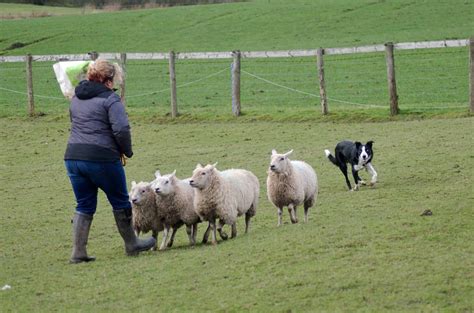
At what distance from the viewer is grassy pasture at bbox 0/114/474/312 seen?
8406 mm

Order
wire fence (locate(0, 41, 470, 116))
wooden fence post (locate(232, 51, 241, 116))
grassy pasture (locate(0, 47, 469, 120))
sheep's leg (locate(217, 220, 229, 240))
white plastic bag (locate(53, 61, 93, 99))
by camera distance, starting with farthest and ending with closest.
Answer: wire fence (locate(0, 41, 470, 116)) → grassy pasture (locate(0, 47, 469, 120)) → wooden fence post (locate(232, 51, 241, 116)) → sheep's leg (locate(217, 220, 229, 240)) → white plastic bag (locate(53, 61, 93, 99))

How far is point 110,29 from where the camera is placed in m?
53.8

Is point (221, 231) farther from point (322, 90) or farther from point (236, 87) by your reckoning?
point (236, 87)

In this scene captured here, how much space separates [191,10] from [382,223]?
4825cm

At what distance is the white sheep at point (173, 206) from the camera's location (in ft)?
38.9

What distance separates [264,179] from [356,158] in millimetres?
1781

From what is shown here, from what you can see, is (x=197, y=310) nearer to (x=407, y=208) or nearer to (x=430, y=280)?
(x=430, y=280)

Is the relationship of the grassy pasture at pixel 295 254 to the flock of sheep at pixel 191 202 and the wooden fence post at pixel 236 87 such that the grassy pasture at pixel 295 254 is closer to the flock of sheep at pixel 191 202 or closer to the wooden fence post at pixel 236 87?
the flock of sheep at pixel 191 202

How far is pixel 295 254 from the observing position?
9.76m

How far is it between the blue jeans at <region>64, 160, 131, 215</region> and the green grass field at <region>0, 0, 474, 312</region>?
0.66m

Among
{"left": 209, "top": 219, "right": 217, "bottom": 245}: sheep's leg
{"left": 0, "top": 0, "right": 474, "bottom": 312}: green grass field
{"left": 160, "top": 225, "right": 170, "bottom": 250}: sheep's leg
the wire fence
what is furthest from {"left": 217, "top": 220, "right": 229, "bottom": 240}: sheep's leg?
the wire fence

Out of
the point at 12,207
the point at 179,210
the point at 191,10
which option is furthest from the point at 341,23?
the point at 179,210

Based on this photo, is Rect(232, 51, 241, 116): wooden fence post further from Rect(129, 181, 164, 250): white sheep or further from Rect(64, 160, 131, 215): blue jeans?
Rect(64, 160, 131, 215): blue jeans

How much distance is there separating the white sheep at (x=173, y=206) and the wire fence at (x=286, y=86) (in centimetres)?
1243
